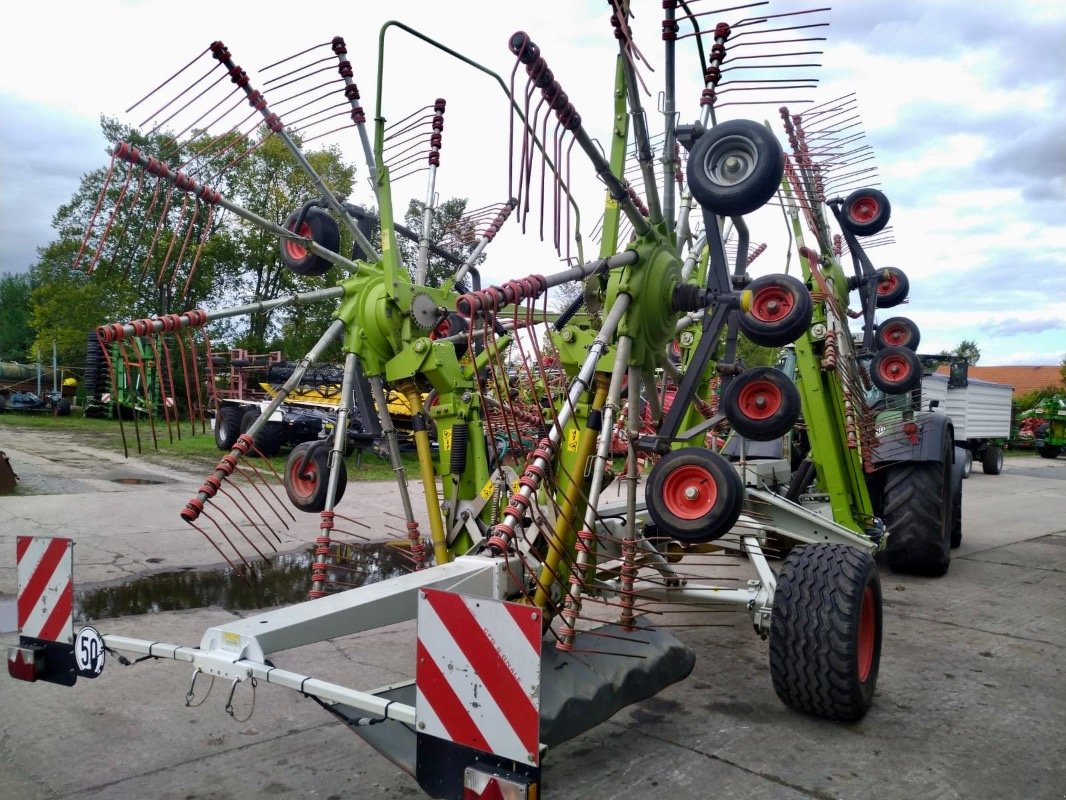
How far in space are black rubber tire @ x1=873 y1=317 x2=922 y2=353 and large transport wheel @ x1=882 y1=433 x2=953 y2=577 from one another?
1.08 metres

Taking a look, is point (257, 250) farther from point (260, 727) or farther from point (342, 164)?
point (260, 727)

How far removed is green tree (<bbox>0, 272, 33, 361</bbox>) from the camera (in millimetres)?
63625

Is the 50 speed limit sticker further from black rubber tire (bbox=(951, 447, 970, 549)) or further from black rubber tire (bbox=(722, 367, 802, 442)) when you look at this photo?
black rubber tire (bbox=(951, 447, 970, 549))

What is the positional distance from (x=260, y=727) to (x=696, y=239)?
407cm

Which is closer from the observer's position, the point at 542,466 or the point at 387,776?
the point at 542,466

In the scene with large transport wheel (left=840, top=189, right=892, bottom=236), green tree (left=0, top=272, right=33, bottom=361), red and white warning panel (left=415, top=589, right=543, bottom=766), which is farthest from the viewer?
green tree (left=0, top=272, right=33, bottom=361)

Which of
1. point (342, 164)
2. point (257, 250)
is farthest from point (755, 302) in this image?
point (342, 164)

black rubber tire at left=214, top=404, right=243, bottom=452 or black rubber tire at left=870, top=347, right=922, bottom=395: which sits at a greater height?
black rubber tire at left=870, top=347, right=922, bottom=395

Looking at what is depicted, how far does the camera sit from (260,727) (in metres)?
3.91

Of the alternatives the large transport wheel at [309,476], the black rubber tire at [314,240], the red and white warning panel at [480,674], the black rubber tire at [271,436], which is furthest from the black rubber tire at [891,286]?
the black rubber tire at [271,436]

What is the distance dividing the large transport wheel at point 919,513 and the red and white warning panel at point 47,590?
678 cm

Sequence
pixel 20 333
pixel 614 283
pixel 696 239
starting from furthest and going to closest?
1. pixel 20 333
2. pixel 696 239
3. pixel 614 283

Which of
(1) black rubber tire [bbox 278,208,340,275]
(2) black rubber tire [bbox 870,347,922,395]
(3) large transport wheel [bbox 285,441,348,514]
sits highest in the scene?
(1) black rubber tire [bbox 278,208,340,275]

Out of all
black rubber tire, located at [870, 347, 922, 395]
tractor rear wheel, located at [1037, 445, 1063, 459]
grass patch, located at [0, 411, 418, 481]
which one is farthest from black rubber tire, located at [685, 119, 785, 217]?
tractor rear wheel, located at [1037, 445, 1063, 459]
